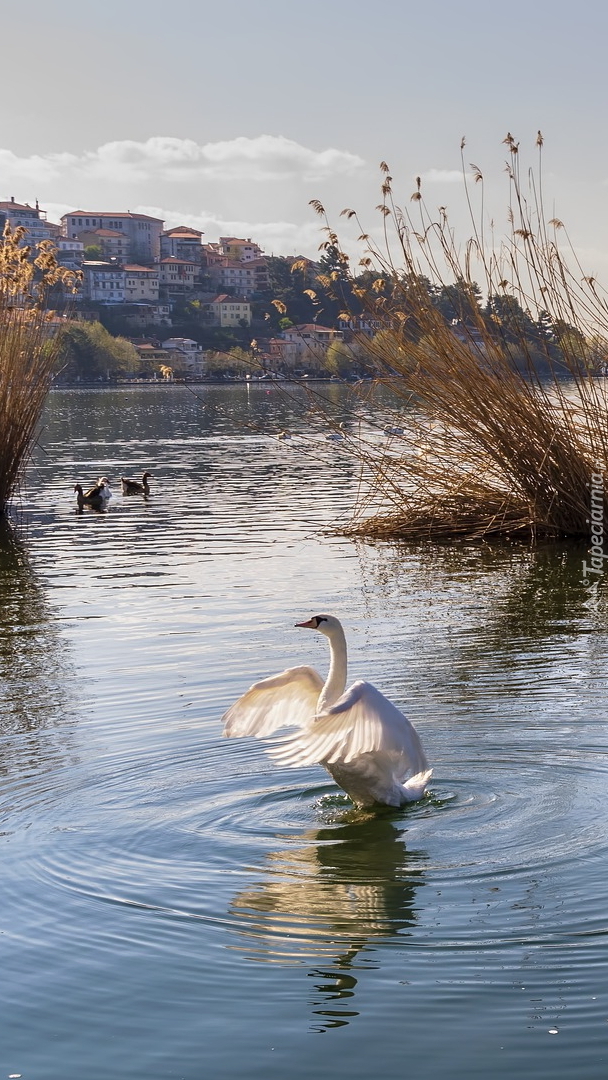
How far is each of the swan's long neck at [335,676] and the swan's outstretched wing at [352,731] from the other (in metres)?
0.72

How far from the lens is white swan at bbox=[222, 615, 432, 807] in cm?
572

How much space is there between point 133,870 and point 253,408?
61.1 meters

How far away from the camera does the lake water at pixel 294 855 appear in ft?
14.6

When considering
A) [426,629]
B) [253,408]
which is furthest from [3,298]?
[253,408]

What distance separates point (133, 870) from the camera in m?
5.78

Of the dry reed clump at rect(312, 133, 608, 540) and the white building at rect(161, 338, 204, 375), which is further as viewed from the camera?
the white building at rect(161, 338, 204, 375)

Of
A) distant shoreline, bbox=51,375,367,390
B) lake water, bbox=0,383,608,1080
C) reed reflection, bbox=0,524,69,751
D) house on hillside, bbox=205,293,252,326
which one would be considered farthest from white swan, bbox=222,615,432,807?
house on hillside, bbox=205,293,252,326

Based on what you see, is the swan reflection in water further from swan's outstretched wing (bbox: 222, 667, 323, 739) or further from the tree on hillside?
the tree on hillside

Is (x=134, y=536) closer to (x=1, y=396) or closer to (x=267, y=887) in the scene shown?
(x=1, y=396)

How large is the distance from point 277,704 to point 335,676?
35 cm

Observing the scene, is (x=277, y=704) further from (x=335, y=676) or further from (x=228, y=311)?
(x=228, y=311)

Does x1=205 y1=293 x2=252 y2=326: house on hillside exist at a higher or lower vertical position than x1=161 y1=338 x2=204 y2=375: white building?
higher

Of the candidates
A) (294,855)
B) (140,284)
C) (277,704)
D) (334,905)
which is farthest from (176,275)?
(334,905)

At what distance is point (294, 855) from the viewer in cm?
601
